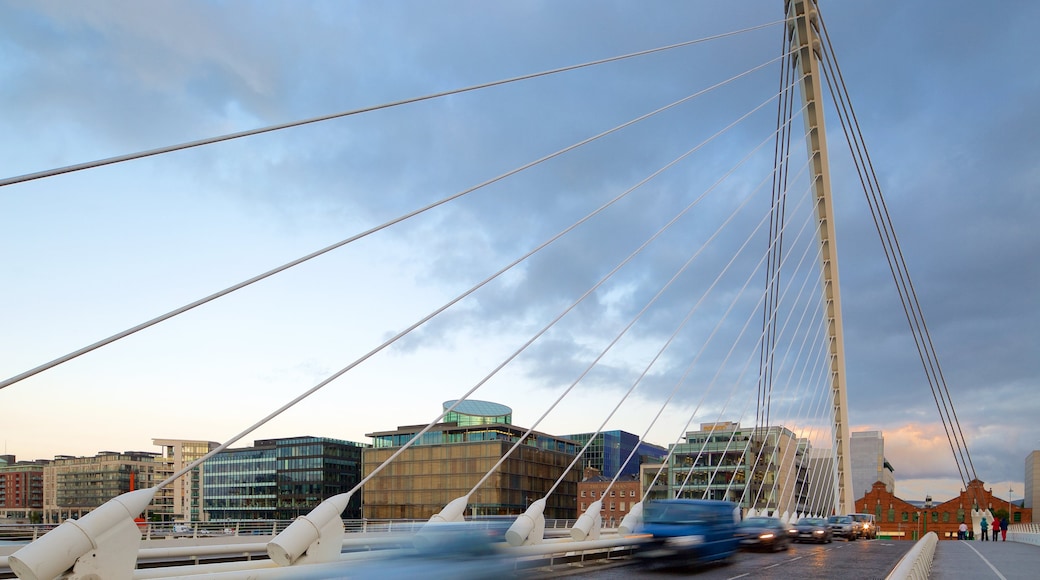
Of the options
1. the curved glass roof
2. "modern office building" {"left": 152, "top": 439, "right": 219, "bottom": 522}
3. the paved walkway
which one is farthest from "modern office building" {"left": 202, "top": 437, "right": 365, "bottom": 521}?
the paved walkway

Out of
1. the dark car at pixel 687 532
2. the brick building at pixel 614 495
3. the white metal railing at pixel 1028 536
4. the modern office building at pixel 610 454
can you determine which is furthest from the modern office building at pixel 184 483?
the dark car at pixel 687 532

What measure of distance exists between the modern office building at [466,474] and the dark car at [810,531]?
2684 inches

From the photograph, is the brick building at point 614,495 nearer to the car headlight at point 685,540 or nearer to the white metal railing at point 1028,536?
the white metal railing at point 1028,536

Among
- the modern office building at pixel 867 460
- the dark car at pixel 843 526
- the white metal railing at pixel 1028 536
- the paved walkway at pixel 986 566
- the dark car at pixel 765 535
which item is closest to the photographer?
the paved walkway at pixel 986 566

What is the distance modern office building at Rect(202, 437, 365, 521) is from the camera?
131875 millimetres

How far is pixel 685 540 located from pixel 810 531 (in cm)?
1678

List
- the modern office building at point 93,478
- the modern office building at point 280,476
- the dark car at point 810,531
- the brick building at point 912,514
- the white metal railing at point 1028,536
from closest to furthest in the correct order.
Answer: the dark car at point 810,531 → the white metal railing at point 1028,536 → the brick building at point 912,514 → the modern office building at point 280,476 → the modern office building at point 93,478

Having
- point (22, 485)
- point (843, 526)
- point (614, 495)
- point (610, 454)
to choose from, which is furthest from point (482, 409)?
point (22, 485)

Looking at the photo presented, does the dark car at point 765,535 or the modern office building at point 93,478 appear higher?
the dark car at point 765,535

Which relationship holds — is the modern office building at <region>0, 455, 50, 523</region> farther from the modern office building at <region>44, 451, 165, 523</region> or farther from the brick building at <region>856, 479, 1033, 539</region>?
the brick building at <region>856, 479, 1033, 539</region>

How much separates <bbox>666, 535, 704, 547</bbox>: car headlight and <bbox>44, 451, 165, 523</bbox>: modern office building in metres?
146

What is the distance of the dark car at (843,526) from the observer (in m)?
35.8

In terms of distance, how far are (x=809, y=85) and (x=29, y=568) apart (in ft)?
93.3

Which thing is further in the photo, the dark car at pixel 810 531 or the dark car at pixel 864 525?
the dark car at pixel 864 525
